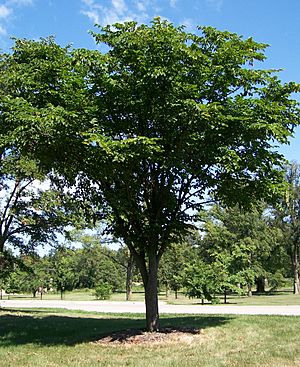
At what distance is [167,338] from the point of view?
10.4m

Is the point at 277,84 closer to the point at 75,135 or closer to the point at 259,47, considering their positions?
the point at 259,47

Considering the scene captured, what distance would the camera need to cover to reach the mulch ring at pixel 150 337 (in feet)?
33.3

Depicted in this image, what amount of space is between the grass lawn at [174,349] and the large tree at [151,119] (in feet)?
5.63

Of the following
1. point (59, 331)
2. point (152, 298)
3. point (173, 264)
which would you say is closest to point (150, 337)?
point (152, 298)

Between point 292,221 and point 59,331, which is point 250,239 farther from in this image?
point 59,331

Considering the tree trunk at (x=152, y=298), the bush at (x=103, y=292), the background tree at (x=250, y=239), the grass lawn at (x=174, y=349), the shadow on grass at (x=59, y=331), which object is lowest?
the bush at (x=103, y=292)

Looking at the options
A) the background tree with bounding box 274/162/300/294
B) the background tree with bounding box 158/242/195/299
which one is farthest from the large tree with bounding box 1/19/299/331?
the background tree with bounding box 274/162/300/294

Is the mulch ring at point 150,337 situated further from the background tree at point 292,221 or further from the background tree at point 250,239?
the background tree at point 292,221

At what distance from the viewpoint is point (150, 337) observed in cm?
1038

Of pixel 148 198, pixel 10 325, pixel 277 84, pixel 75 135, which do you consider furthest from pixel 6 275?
pixel 277 84

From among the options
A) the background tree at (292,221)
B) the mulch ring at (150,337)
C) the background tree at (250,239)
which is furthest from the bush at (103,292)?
the mulch ring at (150,337)

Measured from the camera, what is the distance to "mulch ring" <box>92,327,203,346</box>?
10156 millimetres

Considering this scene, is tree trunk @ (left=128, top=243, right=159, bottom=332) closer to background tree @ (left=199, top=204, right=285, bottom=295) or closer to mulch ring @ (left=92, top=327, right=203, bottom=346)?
mulch ring @ (left=92, top=327, right=203, bottom=346)

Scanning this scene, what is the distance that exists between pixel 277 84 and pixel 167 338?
22.4ft
